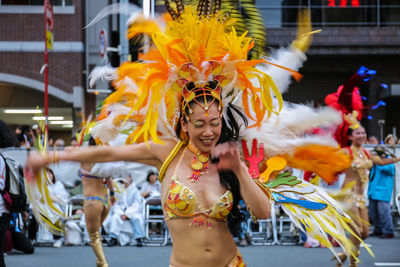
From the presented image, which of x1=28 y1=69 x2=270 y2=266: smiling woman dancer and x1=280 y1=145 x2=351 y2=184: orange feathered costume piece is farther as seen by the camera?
x1=280 y1=145 x2=351 y2=184: orange feathered costume piece

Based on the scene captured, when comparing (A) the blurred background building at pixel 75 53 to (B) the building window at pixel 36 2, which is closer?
(A) the blurred background building at pixel 75 53

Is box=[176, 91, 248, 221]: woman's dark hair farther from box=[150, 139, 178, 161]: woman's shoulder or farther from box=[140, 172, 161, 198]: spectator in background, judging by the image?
box=[140, 172, 161, 198]: spectator in background

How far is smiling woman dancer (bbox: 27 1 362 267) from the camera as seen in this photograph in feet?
10.8

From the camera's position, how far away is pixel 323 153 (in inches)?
143

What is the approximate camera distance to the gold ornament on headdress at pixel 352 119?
6.75 meters

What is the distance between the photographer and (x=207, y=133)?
3.26 meters

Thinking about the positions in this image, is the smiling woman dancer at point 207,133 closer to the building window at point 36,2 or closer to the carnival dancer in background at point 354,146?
the carnival dancer in background at point 354,146

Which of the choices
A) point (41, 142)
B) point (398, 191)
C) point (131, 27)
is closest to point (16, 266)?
point (41, 142)

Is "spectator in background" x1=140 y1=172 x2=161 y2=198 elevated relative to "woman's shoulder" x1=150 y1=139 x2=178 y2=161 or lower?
lower

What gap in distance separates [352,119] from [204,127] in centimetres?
395

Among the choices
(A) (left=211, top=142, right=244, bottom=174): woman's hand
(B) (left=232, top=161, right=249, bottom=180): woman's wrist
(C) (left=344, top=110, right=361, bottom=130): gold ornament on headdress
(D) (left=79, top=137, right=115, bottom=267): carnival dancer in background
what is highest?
(A) (left=211, top=142, right=244, bottom=174): woman's hand

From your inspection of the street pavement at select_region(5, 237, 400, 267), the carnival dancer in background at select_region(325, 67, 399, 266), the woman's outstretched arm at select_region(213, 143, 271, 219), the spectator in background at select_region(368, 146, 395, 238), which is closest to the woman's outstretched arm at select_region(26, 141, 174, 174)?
the woman's outstretched arm at select_region(213, 143, 271, 219)

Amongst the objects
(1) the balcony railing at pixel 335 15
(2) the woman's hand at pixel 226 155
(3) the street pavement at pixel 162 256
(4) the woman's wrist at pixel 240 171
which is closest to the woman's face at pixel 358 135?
(3) the street pavement at pixel 162 256

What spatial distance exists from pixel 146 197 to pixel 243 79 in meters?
7.03
